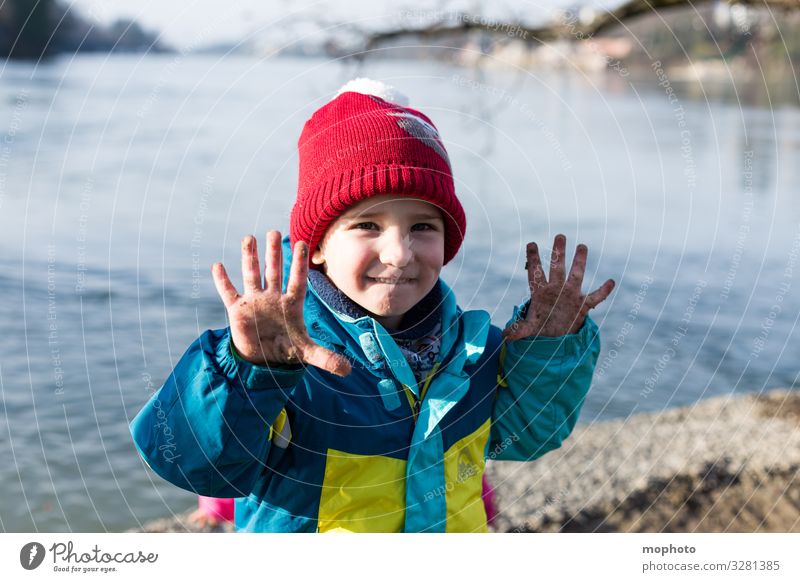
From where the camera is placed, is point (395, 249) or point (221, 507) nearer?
point (395, 249)

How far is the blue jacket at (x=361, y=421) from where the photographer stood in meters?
1.57

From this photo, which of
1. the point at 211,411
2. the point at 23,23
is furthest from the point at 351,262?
the point at 23,23

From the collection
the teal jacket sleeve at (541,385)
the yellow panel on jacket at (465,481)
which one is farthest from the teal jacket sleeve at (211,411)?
the teal jacket sleeve at (541,385)

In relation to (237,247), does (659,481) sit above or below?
below

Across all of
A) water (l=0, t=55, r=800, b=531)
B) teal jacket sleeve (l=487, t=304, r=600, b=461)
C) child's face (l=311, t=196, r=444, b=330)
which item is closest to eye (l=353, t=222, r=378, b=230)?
child's face (l=311, t=196, r=444, b=330)

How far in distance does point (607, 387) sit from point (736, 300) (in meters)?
2.74

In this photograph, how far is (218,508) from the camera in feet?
11.9

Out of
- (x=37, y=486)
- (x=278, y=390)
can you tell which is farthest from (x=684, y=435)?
(x=278, y=390)

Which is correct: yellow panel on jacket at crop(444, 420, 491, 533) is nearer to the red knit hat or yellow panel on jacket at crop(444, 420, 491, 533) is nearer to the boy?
the boy

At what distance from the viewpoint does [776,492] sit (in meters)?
3.92

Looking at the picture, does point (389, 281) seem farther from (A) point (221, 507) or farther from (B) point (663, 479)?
(B) point (663, 479)

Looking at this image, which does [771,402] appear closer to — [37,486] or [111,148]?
[37,486]

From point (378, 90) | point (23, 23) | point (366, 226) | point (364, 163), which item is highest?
point (23, 23)

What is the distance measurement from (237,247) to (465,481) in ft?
15.1
